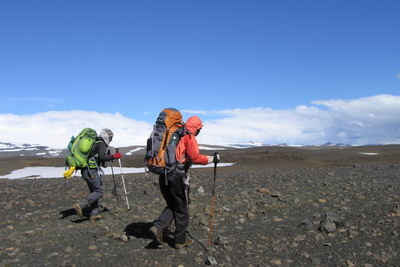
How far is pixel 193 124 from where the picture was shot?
616cm

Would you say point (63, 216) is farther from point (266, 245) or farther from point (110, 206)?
point (266, 245)

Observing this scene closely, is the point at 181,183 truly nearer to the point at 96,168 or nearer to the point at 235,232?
the point at 235,232

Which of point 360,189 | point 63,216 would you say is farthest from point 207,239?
point 360,189

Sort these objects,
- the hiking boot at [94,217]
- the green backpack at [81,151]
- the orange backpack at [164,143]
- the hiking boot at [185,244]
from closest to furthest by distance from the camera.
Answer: the orange backpack at [164,143], the hiking boot at [185,244], the green backpack at [81,151], the hiking boot at [94,217]

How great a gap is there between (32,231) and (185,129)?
4.91 meters

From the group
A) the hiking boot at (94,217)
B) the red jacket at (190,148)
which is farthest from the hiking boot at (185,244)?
the hiking boot at (94,217)

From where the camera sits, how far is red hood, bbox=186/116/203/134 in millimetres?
6105

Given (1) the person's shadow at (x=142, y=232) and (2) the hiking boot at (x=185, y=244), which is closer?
(2) the hiking boot at (x=185, y=244)

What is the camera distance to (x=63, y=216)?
978 centimetres

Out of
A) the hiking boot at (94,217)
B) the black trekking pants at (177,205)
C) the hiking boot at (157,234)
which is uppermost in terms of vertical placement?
the black trekking pants at (177,205)

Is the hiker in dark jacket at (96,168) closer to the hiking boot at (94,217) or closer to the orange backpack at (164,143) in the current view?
the hiking boot at (94,217)

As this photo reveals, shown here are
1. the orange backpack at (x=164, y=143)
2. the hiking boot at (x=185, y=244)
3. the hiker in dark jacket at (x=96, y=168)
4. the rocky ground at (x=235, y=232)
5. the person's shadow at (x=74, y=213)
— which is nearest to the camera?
the rocky ground at (x=235, y=232)

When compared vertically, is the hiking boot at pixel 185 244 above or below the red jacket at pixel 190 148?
below

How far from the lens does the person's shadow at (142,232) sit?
648 centimetres
